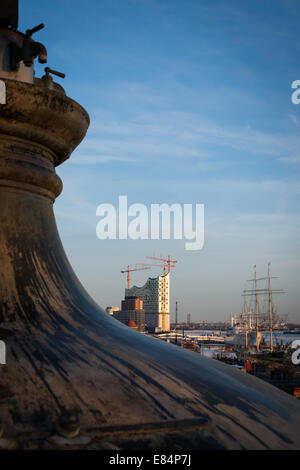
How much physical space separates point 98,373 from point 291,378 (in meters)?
27.9

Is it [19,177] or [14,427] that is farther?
[19,177]

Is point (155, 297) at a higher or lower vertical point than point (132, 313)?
higher

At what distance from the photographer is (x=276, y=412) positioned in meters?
2.43

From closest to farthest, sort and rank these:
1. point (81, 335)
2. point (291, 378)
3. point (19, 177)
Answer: point (81, 335)
point (19, 177)
point (291, 378)

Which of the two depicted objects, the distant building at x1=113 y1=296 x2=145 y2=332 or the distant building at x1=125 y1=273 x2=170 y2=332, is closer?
the distant building at x1=113 y1=296 x2=145 y2=332

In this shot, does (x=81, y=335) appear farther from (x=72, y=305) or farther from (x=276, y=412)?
(x=276, y=412)

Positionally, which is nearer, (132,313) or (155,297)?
(132,313)

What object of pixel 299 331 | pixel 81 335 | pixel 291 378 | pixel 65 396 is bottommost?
pixel 299 331

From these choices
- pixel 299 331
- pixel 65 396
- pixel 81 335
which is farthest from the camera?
pixel 299 331

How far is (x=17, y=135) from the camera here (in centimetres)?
251

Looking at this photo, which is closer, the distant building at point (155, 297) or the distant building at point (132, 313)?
the distant building at point (132, 313)

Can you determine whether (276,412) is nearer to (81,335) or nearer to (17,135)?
(81,335)
